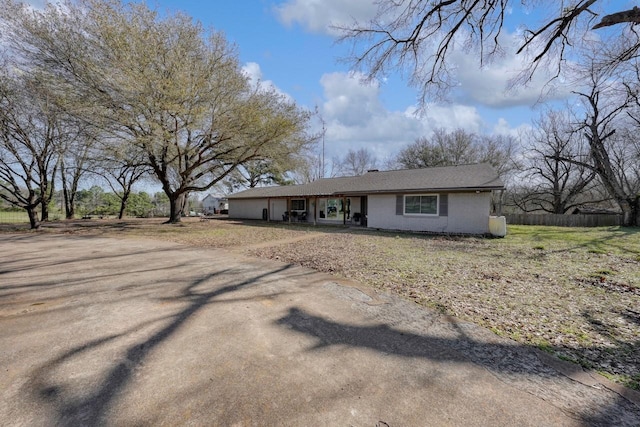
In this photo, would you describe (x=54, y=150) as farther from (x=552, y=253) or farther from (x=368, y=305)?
(x=552, y=253)

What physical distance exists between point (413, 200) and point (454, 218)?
6.99 ft

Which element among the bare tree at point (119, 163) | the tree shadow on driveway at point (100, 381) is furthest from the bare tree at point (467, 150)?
the tree shadow on driveway at point (100, 381)

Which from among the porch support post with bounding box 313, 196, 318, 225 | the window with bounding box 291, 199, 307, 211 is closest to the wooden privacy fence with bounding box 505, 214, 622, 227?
the porch support post with bounding box 313, 196, 318, 225

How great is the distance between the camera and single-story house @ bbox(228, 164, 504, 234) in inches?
503

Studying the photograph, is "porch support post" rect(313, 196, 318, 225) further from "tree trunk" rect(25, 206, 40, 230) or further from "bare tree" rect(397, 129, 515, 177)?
"bare tree" rect(397, 129, 515, 177)

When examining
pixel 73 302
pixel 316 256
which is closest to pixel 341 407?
pixel 73 302

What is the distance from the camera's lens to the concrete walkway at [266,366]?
199 centimetres

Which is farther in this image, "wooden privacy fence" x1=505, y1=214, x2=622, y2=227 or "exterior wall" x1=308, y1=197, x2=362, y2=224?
"wooden privacy fence" x1=505, y1=214, x2=622, y2=227

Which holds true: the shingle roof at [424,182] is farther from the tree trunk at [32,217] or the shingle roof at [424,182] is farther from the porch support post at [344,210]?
the tree trunk at [32,217]

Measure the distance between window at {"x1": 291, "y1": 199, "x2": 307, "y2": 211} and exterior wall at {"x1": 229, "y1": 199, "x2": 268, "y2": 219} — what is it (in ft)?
10.5

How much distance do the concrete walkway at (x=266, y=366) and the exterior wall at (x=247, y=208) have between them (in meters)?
20.0

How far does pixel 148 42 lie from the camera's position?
1220 cm

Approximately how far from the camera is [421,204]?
557 inches

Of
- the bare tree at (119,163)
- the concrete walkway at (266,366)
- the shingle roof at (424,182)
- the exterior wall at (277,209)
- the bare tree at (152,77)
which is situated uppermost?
the bare tree at (152,77)
